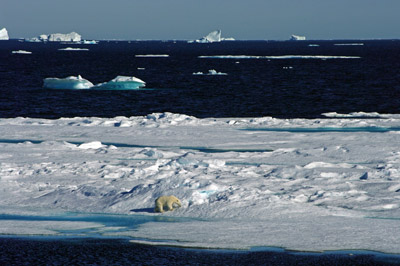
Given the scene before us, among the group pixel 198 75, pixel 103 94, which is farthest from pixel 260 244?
pixel 198 75

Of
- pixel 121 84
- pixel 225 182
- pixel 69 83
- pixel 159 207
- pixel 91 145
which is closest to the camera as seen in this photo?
pixel 159 207

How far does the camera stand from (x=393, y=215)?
8.30 m

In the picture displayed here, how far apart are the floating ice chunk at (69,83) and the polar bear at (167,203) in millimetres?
27824

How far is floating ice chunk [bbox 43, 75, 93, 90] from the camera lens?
121 feet

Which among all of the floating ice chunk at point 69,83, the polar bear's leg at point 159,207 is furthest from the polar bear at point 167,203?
the floating ice chunk at point 69,83

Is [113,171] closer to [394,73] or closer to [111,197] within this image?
[111,197]

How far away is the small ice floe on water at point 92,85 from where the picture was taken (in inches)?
1436

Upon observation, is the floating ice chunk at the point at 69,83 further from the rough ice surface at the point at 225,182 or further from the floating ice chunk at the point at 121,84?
the rough ice surface at the point at 225,182

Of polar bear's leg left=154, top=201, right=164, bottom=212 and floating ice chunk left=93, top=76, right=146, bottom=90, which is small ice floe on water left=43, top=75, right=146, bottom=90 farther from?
polar bear's leg left=154, top=201, right=164, bottom=212

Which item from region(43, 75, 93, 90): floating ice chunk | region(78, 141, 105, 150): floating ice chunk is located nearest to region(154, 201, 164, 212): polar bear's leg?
region(78, 141, 105, 150): floating ice chunk

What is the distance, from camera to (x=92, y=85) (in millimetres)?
37406

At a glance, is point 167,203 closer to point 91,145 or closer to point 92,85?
point 91,145

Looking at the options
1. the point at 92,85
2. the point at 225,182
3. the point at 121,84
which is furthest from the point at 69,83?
the point at 225,182

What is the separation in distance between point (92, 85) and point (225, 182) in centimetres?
2831
